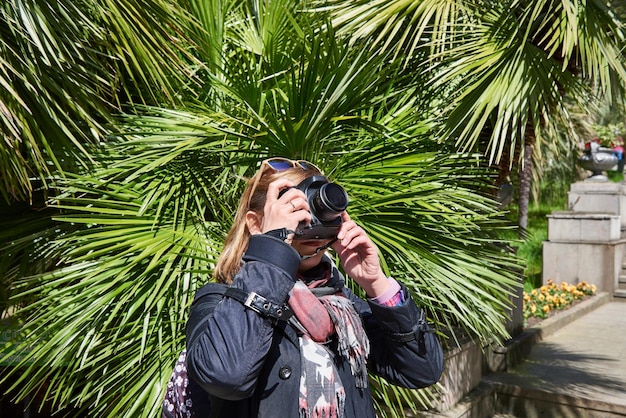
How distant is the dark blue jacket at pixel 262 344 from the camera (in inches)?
55.0

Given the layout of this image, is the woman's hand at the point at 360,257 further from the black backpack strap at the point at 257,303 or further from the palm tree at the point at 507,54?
the palm tree at the point at 507,54

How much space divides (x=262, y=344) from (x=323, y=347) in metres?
0.22

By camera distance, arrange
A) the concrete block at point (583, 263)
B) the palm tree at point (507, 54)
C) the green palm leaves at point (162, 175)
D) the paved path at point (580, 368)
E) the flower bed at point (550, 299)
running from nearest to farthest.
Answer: the green palm leaves at point (162, 175) → the palm tree at point (507, 54) → the paved path at point (580, 368) → the flower bed at point (550, 299) → the concrete block at point (583, 263)

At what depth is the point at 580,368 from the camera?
18.6 ft

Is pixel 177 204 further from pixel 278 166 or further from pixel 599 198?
pixel 599 198

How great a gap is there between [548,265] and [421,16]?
754 cm

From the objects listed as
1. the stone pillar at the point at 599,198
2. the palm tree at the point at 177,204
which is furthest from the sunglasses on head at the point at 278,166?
the stone pillar at the point at 599,198

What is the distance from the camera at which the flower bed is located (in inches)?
292

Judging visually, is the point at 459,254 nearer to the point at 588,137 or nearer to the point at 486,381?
the point at 486,381

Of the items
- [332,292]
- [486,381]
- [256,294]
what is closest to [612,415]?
[486,381]

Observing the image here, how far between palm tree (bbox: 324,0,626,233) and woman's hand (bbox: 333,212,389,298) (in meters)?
1.73

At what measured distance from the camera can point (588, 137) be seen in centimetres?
1320

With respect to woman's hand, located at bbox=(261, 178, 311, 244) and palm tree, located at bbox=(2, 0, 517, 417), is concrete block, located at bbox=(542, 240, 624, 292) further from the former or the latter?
woman's hand, located at bbox=(261, 178, 311, 244)

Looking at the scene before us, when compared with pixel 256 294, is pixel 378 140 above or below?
above
